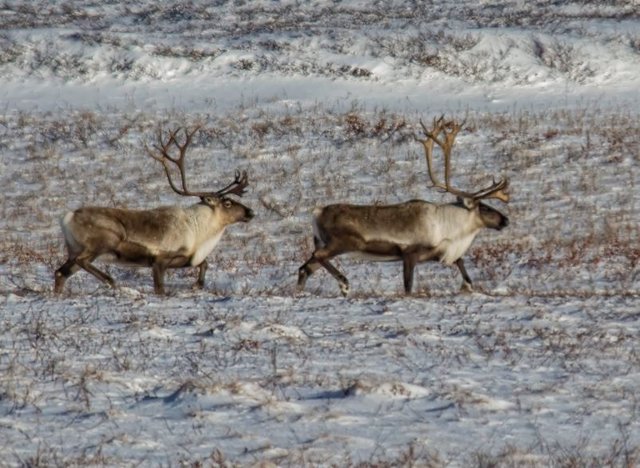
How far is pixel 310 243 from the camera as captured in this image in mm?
15953

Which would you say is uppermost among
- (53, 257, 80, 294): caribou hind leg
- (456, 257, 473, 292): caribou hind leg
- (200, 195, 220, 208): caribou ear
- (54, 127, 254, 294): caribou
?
(200, 195, 220, 208): caribou ear

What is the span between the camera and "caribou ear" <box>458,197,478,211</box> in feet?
43.2

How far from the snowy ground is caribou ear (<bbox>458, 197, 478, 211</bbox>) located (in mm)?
872

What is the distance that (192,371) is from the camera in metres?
7.62

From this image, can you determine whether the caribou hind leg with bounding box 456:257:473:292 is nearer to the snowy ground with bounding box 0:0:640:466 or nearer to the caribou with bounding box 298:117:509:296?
the caribou with bounding box 298:117:509:296

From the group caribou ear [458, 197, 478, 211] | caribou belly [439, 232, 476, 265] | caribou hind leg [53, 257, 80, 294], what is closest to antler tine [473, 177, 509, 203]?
caribou ear [458, 197, 478, 211]

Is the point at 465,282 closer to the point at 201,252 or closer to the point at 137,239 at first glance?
the point at 201,252

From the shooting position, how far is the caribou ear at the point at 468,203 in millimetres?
13163

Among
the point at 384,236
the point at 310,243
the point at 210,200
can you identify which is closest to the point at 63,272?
the point at 210,200

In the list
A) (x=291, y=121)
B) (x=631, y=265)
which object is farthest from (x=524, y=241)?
(x=291, y=121)

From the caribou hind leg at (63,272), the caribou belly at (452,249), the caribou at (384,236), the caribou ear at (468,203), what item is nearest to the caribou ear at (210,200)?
the caribou at (384,236)

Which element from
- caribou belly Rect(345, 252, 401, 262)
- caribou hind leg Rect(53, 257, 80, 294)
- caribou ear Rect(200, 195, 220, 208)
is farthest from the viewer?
caribou ear Rect(200, 195, 220, 208)

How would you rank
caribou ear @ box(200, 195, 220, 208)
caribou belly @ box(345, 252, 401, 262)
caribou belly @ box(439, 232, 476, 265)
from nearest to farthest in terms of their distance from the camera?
1. caribou belly @ box(345, 252, 401, 262)
2. caribou belly @ box(439, 232, 476, 265)
3. caribou ear @ box(200, 195, 220, 208)

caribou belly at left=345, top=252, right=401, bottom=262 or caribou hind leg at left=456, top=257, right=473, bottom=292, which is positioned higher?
caribou belly at left=345, top=252, right=401, bottom=262
